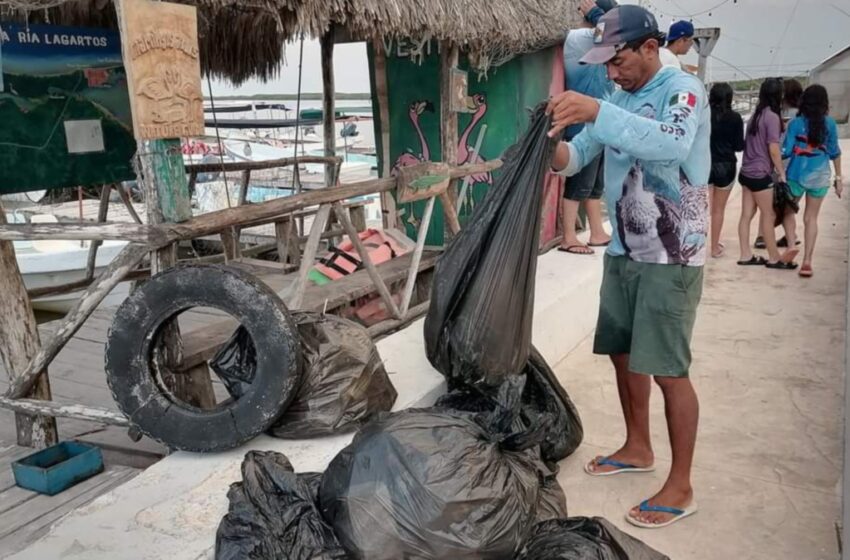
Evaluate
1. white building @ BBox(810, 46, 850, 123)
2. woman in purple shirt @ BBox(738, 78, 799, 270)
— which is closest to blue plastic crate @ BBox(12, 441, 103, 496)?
woman in purple shirt @ BBox(738, 78, 799, 270)

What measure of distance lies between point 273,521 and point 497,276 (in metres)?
1.30

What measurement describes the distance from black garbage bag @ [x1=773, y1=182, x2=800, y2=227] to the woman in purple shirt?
0.40 ft

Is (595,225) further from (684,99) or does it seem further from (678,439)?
(684,99)

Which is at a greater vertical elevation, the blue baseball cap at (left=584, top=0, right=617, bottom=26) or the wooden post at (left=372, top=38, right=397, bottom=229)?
the blue baseball cap at (left=584, top=0, right=617, bottom=26)

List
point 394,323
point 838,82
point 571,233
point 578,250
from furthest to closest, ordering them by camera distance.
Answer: point 838,82 → point 571,233 → point 578,250 → point 394,323

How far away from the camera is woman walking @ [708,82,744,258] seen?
642 cm

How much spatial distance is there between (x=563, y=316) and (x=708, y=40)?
7.48 meters

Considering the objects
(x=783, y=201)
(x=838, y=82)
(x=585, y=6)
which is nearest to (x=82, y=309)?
(x=585, y=6)

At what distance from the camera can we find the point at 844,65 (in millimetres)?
29203

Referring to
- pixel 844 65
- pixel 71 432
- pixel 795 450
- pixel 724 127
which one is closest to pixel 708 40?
pixel 724 127

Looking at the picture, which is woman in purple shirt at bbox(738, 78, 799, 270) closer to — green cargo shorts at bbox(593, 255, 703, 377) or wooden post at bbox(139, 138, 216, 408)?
green cargo shorts at bbox(593, 255, 703, 377)

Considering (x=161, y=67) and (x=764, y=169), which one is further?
(x=764, y=169)

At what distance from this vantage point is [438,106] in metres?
6.18

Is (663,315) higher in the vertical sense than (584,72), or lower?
lower
